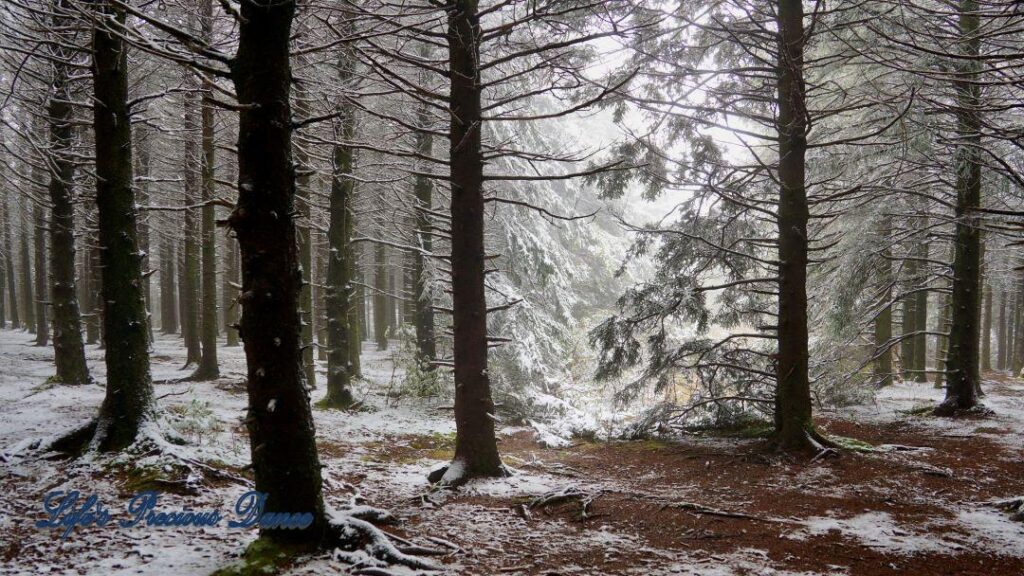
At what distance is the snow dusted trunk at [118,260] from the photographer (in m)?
6.16

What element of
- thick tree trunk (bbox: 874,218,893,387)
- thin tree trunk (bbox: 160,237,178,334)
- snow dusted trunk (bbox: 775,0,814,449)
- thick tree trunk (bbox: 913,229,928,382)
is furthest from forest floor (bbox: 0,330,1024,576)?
thin tree trunk (bbox: 160,237,178,334)

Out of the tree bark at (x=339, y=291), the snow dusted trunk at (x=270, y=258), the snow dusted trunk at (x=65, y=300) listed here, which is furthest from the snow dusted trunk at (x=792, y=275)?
the snow dusted trunk at (x=65, y=300)

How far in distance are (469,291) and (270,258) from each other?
123 inches

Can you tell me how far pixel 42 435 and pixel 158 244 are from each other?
1870 centimetres

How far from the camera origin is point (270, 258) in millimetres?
3820

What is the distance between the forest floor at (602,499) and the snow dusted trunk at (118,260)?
1.75 feet

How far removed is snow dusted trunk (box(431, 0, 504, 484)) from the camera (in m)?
6.70

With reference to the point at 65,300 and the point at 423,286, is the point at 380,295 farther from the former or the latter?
the point at 65,300

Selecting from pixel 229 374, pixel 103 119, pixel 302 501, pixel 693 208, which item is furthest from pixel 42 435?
pixel 693 208

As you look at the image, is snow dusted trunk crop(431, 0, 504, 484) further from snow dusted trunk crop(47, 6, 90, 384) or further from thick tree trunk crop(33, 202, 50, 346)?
thick tree trunk crop(33, 202, 50, 346)

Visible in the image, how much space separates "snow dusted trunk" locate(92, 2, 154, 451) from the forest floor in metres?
0.53

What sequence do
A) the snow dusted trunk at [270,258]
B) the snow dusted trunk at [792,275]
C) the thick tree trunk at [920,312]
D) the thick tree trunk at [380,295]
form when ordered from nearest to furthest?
the snow dusted trunk at [270,258], the snow dusted trunk at [792,275], the thick tree trunk at [920,312], the thick tree trunk at [380,295]

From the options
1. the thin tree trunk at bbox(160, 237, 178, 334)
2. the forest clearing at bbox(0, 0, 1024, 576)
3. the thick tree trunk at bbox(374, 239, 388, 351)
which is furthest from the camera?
the thin tree trunk at bbox(160, 237, 178, 334)

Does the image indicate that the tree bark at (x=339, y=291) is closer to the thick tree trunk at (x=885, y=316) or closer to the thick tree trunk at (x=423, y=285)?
the thick tree trunk at (x=423, y=285)
